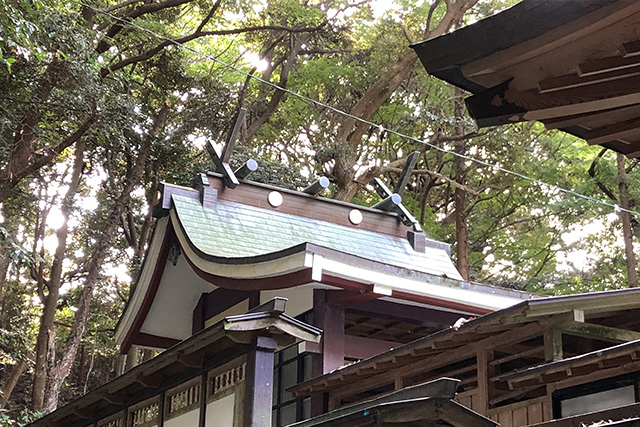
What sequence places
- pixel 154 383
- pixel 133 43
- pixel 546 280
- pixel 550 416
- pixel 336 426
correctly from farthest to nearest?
pixel 546 280 < pixel 133 43 < pixel 154 383 < pixel 550 416 < pixel 336 426

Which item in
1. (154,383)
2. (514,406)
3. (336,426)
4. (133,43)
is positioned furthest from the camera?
(133,43)

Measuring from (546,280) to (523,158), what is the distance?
15.3ft

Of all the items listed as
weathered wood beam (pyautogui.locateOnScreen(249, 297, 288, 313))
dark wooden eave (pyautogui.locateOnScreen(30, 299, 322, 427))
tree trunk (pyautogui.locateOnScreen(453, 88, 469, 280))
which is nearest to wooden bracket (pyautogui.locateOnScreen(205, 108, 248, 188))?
dark wooden eave (pyautogui.locateOnScreen(30, 299, 322, 427))

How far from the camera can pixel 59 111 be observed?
47.1 ft

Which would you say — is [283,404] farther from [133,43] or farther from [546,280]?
[546,280]

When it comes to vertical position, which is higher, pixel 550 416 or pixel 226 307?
pixel 226 307

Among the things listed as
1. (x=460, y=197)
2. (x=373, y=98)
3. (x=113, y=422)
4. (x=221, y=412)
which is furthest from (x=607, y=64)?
(x=460, y=197)

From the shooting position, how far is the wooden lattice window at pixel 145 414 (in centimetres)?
877

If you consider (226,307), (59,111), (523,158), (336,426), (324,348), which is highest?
(523,158)

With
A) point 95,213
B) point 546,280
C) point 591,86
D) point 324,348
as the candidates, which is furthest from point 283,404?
point 546,280

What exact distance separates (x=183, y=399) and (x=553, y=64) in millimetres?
6301

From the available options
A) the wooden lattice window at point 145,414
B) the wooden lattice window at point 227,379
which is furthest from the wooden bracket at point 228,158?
the wooden lattice window at point 227,379

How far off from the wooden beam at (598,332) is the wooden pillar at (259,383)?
287 cm

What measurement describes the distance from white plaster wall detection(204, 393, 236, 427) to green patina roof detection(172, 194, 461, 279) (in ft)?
8.86
